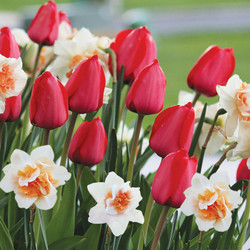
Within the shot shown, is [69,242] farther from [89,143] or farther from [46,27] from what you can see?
[46,27]

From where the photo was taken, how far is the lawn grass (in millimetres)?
4715

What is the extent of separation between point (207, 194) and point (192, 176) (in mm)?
29

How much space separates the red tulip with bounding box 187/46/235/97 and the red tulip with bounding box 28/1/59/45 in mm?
206

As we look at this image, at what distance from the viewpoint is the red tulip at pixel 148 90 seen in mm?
602

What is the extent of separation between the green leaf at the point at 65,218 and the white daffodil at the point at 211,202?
136mm

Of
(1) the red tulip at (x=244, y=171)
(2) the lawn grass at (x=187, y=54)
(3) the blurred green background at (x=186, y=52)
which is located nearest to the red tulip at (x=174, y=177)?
(1) the red tulip at (x=244, y=171)

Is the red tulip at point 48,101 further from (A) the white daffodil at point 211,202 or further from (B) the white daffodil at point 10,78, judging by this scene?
(A) the white daffodil at point 211,202

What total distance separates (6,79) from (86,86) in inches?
3.1

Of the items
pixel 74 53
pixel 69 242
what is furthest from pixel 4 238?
pixel 74 53

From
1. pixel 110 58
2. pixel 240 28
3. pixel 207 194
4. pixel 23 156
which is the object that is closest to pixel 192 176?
pixel 207 194

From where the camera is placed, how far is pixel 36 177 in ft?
1.57

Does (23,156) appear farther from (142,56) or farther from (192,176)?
(142,56)

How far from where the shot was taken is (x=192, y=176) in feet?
1.71

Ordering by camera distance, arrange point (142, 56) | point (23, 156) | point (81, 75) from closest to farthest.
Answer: point (23, 156) < point (81, 75) < point (142, 56)
